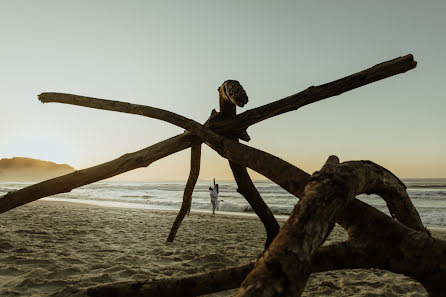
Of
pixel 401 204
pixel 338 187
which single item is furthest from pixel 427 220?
Result: pixel 338 187

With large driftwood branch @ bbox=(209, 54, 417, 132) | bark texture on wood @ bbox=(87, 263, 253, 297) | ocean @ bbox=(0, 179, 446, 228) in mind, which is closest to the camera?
bark texture on wood @ bbox=(87, 263, 253, 297)

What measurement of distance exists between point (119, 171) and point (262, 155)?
74.3 inches

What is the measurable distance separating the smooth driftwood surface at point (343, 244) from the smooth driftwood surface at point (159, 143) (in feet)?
4.02

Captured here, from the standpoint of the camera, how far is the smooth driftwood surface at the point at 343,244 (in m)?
0.85

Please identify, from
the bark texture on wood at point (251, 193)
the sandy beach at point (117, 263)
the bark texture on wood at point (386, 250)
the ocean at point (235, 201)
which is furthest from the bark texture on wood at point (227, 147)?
the ocean at point (235, 201)

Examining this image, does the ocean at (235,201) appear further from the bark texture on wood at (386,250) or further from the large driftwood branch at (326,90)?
the bark texture on wood at (386,250)

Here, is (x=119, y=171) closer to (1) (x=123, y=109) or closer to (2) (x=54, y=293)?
(1) (x=123, y=109)

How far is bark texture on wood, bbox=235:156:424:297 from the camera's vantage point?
0.79 meters

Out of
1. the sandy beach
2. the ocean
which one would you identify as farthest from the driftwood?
the ocean

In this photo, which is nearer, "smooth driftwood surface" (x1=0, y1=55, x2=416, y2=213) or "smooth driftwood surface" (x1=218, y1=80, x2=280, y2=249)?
"smooth driftwood surface" (x1=0, y1=55, x2=416, y2=213)

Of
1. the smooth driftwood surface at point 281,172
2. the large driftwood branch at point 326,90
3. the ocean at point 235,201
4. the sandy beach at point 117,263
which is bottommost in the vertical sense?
the ocean at point 235,201

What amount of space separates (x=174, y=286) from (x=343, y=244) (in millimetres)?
830

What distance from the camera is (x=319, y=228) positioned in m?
0.93

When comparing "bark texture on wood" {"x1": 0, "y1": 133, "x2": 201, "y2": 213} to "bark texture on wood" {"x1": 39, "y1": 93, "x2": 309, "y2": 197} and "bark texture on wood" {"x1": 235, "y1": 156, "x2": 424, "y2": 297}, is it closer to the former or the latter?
"bark texture on wood" {"x1": 39, "y1": 93, "x2": 309, "y2": 197}
